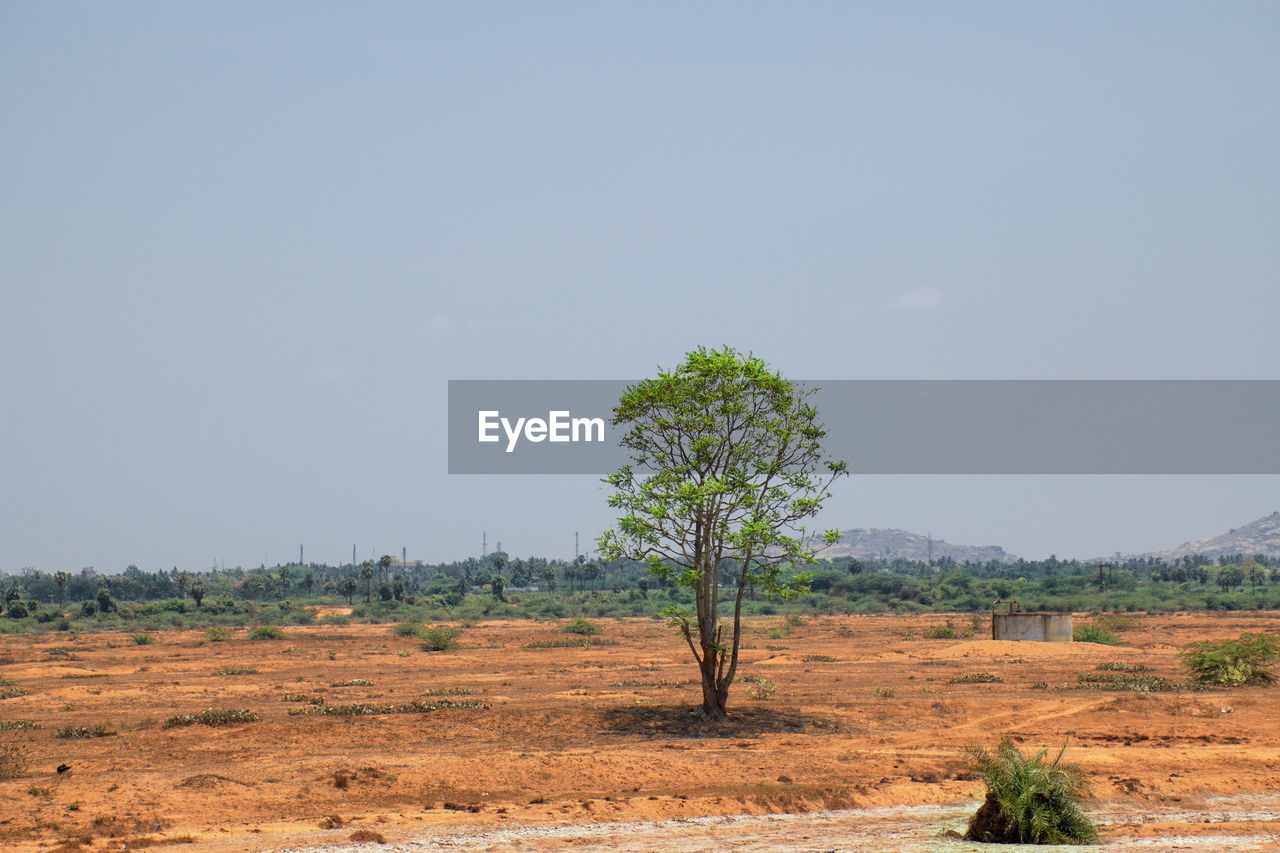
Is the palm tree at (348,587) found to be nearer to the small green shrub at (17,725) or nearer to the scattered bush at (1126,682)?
the scattered bush at (1126,682)

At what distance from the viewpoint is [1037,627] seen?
51.2 meters

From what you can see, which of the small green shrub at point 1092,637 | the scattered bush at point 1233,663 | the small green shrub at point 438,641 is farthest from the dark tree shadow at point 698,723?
the small green shrub at point 1092,637

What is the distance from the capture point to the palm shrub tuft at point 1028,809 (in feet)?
47.0

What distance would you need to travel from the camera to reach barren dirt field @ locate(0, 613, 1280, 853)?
15.0 meters

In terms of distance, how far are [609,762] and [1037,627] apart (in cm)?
3769

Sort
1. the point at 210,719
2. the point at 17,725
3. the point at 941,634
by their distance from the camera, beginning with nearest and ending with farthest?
1. the point at 210,719
2. the point at 17,725
3. the point at 941,634

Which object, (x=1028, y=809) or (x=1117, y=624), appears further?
(x=1117, y=624)

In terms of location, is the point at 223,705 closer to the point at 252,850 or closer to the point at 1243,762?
the point at 252,850

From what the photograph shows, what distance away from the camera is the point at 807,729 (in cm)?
2334

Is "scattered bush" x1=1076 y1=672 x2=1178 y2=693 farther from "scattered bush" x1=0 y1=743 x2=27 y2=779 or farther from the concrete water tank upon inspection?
"scattered bush" x1=0 y1=743 x2=27 y2=779

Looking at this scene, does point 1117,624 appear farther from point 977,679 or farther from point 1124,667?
point 977,679

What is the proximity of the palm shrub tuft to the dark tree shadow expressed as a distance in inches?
320

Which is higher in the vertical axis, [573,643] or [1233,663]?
[1233,663]

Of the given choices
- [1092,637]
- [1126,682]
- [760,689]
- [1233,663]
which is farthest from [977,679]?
[1092,637]
